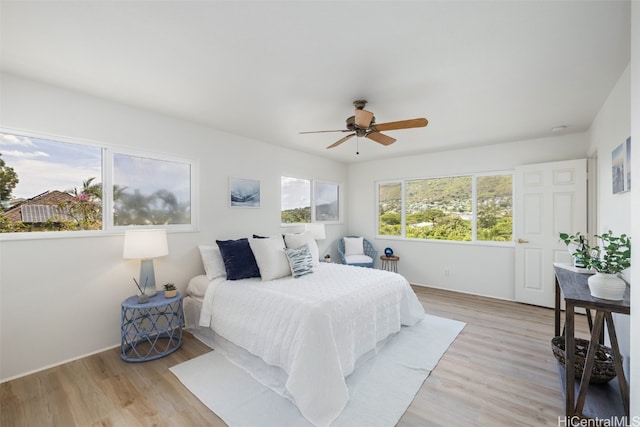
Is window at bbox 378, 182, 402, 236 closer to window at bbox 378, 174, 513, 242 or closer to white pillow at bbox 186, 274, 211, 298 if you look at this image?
window at bbox 378, 174, 513, 242

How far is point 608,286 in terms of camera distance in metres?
1.72

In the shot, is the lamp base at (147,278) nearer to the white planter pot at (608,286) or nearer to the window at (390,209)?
the white planter pot at (608,286)

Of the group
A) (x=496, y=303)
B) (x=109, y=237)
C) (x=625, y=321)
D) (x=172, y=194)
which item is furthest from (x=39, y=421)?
(x=496, y=303)

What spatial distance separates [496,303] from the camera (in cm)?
420

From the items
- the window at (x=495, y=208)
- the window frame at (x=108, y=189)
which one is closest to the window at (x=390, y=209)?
the window at (x=495, y=208)

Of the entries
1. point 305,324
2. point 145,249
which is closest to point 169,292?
point 145,249

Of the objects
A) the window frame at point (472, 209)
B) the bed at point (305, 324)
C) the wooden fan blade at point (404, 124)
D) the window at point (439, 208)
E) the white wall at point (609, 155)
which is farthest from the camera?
the window at point (439, 208)

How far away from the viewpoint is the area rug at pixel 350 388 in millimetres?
1840

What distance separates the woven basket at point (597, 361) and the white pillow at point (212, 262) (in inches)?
130

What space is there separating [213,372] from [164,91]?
258 cm

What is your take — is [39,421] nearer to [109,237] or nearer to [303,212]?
[109,237]

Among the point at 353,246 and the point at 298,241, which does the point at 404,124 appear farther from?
the point at 353,246

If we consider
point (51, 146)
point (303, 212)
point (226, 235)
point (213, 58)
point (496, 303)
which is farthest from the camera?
point (303, 212)

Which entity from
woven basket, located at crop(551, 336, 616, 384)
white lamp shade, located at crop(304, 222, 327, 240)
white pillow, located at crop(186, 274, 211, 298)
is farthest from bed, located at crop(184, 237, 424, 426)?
white lamp shade, located at crop(304, 222, 327, 240)
